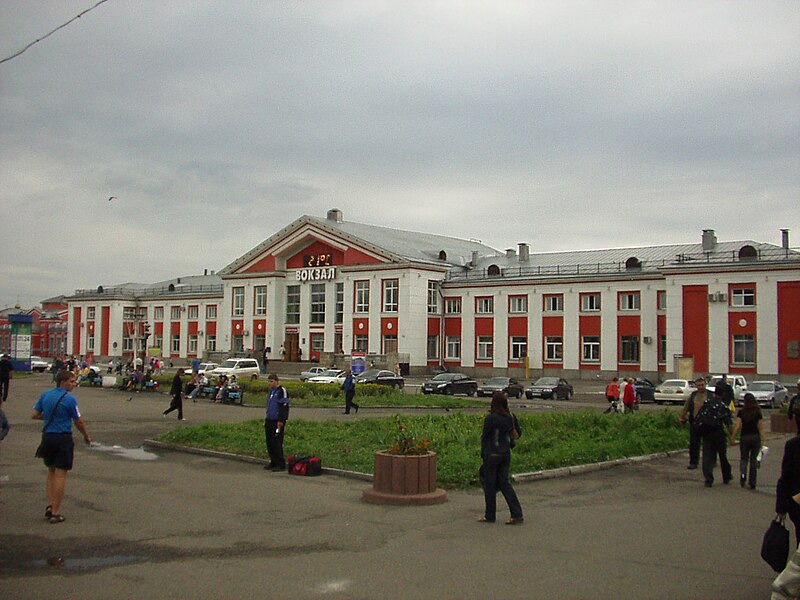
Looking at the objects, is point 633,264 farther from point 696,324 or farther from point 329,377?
point 329,377

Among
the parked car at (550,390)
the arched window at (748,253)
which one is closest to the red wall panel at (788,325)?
the arched window at (748,253)

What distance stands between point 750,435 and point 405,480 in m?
6.72

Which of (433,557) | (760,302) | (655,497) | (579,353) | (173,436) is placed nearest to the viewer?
(433,557)

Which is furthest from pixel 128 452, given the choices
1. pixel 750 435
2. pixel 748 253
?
pixel 748 253

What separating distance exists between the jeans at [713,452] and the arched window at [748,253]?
42.6 meters

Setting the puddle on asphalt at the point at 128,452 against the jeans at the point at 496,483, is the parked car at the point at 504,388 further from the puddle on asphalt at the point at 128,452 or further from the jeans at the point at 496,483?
the jeans at the point at 496,483

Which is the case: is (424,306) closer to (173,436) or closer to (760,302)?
(760,302)

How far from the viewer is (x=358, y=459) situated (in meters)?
16.3

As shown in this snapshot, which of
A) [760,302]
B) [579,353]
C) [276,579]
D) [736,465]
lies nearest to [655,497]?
[736,465]

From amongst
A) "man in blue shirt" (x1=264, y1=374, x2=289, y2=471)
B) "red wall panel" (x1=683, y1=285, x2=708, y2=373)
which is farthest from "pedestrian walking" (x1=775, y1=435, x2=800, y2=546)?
"red wall panel" (x1=683, y1=285, x2=708, y2=373)

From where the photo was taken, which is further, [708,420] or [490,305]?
[490,305]

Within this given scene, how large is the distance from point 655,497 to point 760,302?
43162mm

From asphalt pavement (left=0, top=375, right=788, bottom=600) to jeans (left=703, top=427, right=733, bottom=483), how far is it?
31 cm

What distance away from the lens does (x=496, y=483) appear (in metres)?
11.2
